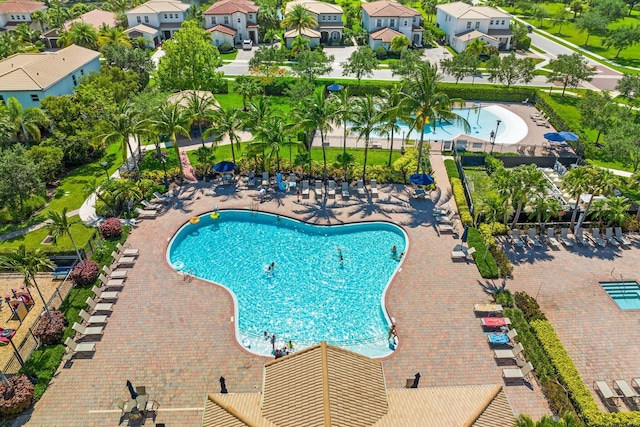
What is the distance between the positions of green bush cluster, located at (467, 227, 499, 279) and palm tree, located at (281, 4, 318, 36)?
2204 inches

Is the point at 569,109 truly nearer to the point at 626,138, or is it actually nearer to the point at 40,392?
the point at 626,138

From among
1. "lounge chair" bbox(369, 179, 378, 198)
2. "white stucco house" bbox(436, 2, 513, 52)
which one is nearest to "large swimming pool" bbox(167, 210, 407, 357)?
"lounge chair" bbox(369, 179, 378, 198)

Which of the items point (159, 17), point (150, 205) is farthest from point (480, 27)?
point (150, 205)

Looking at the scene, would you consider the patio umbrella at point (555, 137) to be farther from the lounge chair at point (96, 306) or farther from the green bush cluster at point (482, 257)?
the lounge chair at point (96, 306)

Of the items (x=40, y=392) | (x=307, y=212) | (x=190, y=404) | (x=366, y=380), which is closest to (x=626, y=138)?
(x=307, y=212)

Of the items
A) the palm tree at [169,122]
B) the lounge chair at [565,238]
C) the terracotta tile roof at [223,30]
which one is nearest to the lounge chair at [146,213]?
the palm tree at [169,122]

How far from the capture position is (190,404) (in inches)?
858

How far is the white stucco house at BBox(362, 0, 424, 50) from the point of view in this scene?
79.5 meters

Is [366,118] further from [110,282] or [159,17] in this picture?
[159,17]

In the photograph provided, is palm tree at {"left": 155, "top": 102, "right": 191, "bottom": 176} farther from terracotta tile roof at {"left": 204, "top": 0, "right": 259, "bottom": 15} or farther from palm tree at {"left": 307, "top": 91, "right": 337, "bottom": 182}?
terracotta tile roof at {"left": 204, "top": 0, "right": 259, "bottom": 15}

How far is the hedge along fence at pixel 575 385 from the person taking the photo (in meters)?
21.0

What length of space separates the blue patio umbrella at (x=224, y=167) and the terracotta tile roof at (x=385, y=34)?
1919 inches

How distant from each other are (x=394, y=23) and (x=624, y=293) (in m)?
66.2

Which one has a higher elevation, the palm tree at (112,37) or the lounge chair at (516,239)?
the palm tree at (112,37)
